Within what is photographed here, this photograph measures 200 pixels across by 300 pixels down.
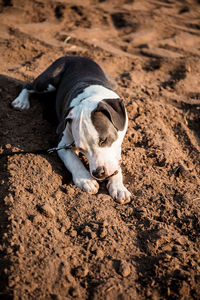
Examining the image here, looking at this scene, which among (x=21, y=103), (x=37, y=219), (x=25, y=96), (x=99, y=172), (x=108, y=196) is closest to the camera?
(x=37, y=219)

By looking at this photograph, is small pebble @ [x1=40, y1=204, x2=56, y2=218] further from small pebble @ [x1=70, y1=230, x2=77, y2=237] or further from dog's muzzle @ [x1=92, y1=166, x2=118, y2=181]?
dog's muzzle @ [x1=92, y1=166, x2=118, y2=181]

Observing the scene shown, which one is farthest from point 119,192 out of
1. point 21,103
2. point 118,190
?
point 21,103

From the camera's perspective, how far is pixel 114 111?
3.45m

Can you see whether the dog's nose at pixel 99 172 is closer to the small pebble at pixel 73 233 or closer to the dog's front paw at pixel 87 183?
the dog's front paw at pixel 87 183

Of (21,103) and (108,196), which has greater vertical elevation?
(108,196)

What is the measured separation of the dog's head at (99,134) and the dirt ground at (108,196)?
358 mm

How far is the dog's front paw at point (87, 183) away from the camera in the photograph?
319 centimetres

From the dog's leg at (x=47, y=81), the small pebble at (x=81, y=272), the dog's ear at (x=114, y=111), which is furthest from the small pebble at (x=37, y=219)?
the dog's leg at (x=47, y=81)

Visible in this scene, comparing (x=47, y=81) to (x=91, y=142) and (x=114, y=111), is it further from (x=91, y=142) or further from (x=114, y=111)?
(x=91, y=142)

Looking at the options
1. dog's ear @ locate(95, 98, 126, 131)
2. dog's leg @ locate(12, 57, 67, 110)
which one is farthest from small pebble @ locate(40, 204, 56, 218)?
dog's leg @ locate(12, 57, 67, 110)

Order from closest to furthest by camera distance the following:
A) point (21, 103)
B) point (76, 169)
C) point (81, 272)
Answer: point (81, 272), point (76, 169), point (21, 103)

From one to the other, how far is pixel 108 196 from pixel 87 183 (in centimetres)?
29

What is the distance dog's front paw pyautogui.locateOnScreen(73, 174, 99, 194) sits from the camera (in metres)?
3.19

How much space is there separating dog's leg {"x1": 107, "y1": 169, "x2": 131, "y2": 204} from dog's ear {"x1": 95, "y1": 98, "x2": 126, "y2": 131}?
2.06 ft
